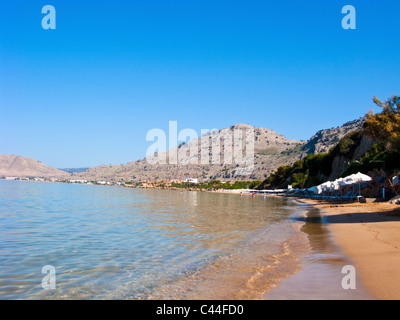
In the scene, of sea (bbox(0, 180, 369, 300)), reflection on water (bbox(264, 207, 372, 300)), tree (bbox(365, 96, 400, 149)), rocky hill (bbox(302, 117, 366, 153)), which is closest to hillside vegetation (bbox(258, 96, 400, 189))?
tree (bbox(365, 96, 400, 149))

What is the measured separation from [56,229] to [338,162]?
230ft

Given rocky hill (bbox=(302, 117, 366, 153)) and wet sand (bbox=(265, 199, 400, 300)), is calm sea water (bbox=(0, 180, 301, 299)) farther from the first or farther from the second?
rocky hill (bbox=(302, 117, 366, 153))

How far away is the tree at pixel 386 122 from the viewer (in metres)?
22.9

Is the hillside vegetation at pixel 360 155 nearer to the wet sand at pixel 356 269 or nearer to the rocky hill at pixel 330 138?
the wet sand at pixel 356 269

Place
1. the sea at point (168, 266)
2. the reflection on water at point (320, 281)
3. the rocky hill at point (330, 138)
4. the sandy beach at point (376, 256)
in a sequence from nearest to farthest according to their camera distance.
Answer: the reflection on water at point (320, 281) < the sandy beach at point (376, 256) < the sea at point (168, 266) < the rocky hill at point (330, 138)

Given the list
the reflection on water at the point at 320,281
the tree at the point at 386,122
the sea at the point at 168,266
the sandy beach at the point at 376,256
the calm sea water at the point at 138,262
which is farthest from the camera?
the tree at the point at 386,122

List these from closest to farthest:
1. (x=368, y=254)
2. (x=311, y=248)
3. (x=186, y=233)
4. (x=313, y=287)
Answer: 1. (x=313, y=287)
2. (x=368, y=254)
3. (x=311, y=248)
4. (x=186, y=233)

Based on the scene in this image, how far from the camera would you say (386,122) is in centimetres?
2362

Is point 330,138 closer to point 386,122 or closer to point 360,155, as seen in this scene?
point 360,155

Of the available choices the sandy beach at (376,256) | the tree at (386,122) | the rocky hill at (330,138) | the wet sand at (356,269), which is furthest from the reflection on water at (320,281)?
the rocky hill at (330,138)

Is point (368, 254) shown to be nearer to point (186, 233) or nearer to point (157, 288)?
point (157, 288)
